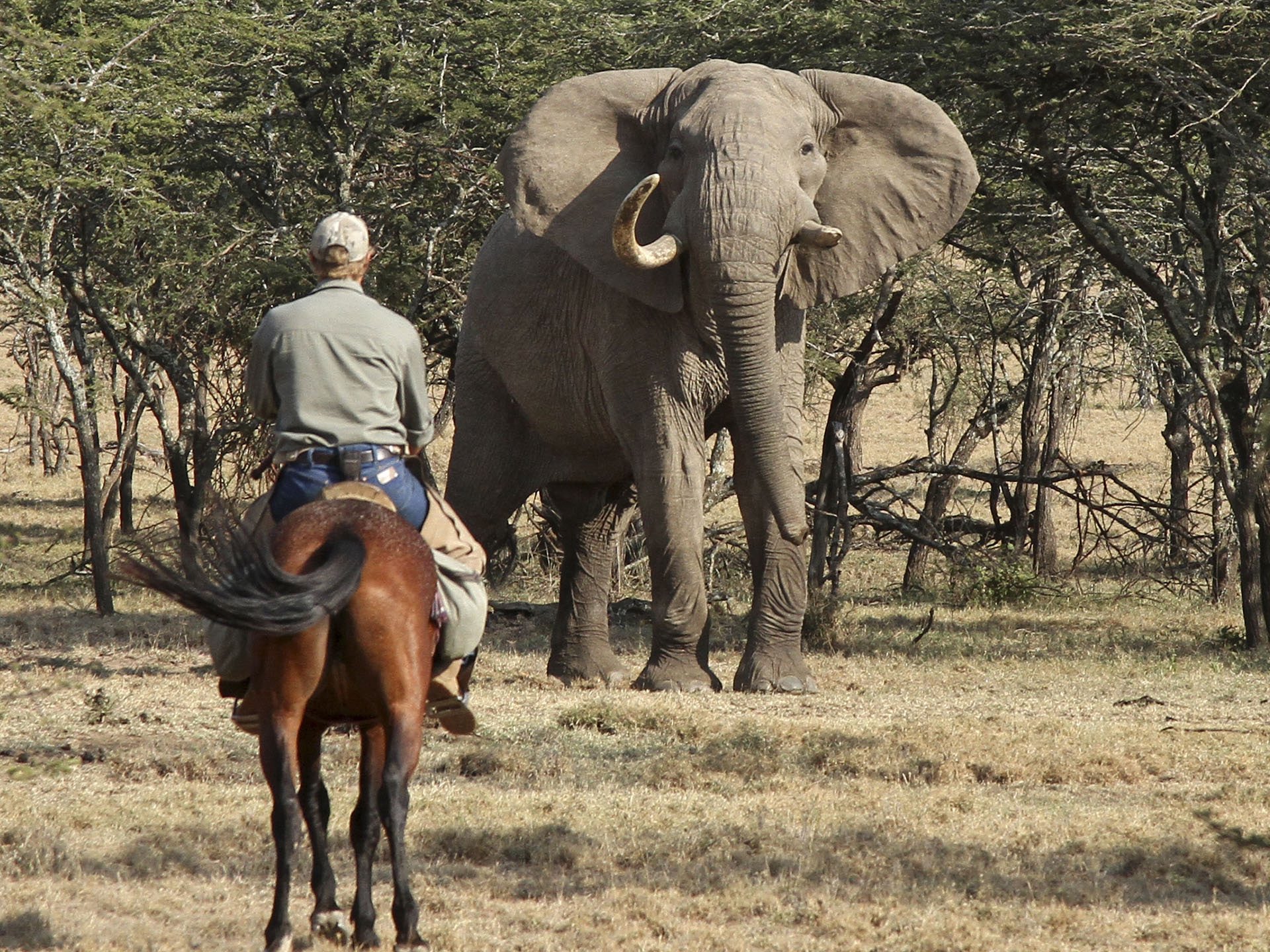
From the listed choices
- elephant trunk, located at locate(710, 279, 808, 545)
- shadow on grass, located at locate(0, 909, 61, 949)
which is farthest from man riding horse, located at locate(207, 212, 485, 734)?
elephant trunk, located at locate(710, 279, 808, 545)

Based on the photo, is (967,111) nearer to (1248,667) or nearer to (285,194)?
(1248,667)

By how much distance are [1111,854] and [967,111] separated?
714 centimetres

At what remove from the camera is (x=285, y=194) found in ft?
47.8

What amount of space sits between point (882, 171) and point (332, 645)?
6297 millimetres

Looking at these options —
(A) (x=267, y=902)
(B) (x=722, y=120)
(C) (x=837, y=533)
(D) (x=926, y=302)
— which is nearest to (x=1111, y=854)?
(A) (x=267, y=902)

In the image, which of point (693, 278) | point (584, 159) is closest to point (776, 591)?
point (693, 278)

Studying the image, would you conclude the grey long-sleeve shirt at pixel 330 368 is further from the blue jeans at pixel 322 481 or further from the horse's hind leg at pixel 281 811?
the horse's hind leg at pixel 281 811

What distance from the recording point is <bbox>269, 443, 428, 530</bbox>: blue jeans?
5.25 metres

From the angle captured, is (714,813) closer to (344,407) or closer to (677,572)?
(344,407)

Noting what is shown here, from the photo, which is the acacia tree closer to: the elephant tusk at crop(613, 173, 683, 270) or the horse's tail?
the elephant tusk at crop(613, 173, 683, 270)

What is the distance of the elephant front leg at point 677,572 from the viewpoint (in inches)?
384

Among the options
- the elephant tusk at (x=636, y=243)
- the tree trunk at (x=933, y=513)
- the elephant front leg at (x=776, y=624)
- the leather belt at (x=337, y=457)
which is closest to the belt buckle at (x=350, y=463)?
the leather belt at (x=337, y=457)

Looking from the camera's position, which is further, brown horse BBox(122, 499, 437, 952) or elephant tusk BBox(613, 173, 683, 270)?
elephant tusk BBox(613, 173, 683, 270)

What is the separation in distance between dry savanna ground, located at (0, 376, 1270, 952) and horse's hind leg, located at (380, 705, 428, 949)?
0.28 metres
